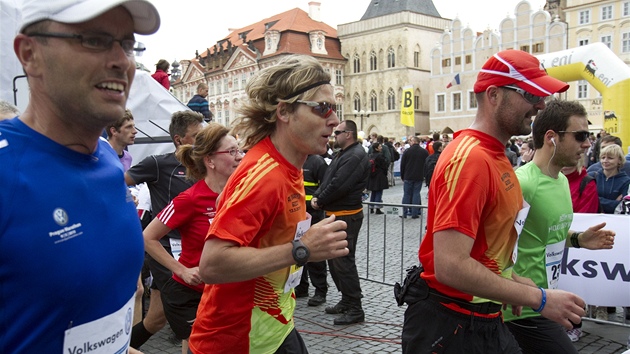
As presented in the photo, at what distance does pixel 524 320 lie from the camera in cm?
Result: 341

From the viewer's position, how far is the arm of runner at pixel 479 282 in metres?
2.49

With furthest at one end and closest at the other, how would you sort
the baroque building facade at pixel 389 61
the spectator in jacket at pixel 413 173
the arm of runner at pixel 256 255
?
the baroque building facade at pixel 389 61, the spectator in jacket at pixel 413 173, the arm of runner at pixel 256 255

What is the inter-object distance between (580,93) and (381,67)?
2565cm

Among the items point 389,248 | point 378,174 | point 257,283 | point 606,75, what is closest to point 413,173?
point 378,174

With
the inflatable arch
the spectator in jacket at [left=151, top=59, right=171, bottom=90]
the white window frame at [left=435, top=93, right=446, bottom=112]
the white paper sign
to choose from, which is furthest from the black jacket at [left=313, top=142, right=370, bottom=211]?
the white window frame at [left=435, top=93, right=446, bottom=112]

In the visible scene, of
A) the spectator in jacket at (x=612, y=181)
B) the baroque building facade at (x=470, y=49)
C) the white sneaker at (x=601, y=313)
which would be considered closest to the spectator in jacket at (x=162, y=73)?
the spectator in jacket at (x=612, y=181)

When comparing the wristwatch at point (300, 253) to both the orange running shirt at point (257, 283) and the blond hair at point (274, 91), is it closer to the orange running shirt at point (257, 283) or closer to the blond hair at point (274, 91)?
the orange running shirt at point (257, 283)

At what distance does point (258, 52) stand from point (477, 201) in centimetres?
7120

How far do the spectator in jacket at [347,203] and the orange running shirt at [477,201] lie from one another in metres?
3.67

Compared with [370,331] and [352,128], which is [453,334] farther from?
[352,128]

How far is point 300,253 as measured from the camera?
7.77 ft

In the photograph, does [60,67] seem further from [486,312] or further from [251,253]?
[486,312]

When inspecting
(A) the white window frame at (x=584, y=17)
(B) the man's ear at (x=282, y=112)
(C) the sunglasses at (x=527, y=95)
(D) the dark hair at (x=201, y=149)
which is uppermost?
(A) the white window frame at (x=584, y=17)

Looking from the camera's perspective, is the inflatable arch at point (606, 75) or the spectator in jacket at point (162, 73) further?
the inflatable arch at point (606, 75)
